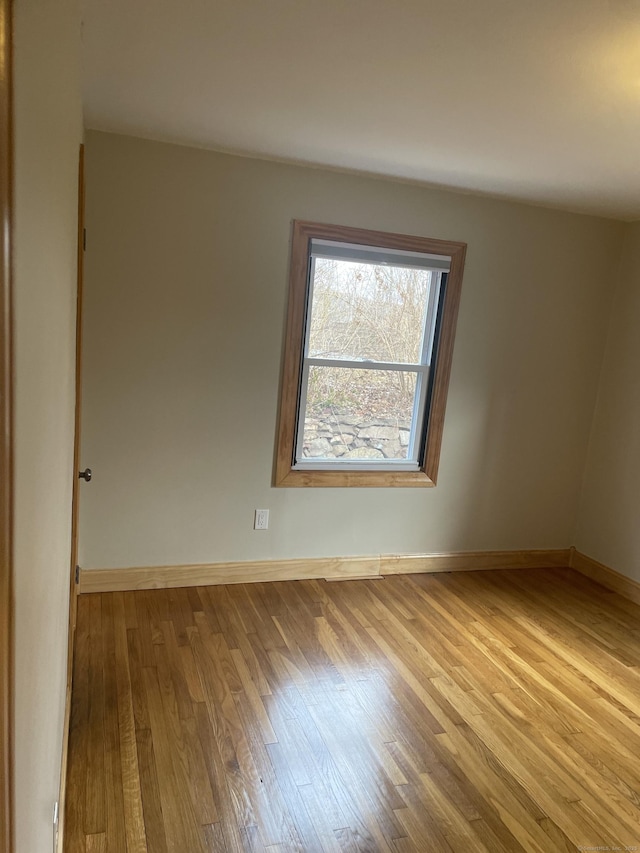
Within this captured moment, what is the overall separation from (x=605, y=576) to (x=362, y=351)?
7.08ft

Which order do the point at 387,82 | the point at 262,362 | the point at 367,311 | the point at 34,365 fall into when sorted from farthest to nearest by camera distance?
the point at 367,311
the point at 262,362
the point at 387,82
the point at 34,365

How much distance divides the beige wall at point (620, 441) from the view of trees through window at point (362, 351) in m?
1.31

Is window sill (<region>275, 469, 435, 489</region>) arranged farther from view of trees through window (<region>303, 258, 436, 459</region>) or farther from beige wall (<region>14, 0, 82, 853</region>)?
beige wall (<region>14, 0, 82, 853</region>)

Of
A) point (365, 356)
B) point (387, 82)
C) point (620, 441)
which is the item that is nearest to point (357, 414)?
point (365, 356)

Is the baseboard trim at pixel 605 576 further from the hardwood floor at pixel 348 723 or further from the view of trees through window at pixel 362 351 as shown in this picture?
the view of trees through window at pixel 362 351

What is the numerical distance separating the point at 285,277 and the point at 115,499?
146 centimetres

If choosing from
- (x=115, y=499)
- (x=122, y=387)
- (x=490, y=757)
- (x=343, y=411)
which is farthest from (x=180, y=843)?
(x=343, y=411)

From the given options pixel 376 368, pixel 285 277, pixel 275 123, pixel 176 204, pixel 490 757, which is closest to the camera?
pixel 490 757

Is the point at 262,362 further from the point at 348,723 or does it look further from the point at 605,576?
the point at 605,576

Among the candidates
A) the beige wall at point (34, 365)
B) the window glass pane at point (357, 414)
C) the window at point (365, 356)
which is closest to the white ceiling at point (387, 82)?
the window at point (365, 356)

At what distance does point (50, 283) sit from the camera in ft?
3.26

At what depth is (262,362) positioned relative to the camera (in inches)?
130

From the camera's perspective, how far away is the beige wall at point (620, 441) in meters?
3.79

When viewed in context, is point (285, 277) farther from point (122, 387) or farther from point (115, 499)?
point (115, 499)
